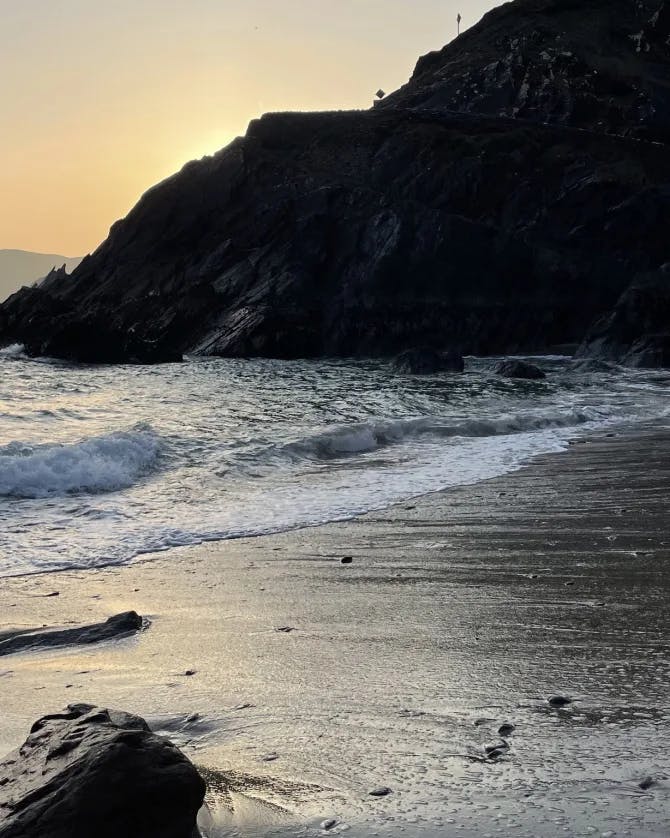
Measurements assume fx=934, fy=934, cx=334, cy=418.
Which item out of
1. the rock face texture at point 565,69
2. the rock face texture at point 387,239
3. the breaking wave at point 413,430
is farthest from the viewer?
the rock face texture at point 565,69

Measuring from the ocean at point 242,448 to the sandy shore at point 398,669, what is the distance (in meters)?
1.15

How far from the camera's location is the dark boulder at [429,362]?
96.3ft

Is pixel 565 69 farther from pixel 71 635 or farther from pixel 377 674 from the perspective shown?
pixel 377 674

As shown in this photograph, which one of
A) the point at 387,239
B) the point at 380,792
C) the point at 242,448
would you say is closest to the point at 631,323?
the point at 387,239

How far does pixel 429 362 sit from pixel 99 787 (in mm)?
27281

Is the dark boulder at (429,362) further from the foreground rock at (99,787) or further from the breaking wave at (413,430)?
the foreground rock at (99,787)

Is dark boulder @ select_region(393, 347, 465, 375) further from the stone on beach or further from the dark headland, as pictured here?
the stone on beach

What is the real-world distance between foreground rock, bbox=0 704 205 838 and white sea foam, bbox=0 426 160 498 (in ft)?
23.5

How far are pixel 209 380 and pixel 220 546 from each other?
750 inches

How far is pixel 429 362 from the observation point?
29.5 metres

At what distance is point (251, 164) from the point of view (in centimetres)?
4794

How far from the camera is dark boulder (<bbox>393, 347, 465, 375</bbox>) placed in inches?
1155

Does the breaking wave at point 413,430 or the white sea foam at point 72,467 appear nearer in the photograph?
the white sea foam at point 72,467

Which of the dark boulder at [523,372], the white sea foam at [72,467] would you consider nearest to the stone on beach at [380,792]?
the white sea foam at [72,467]
